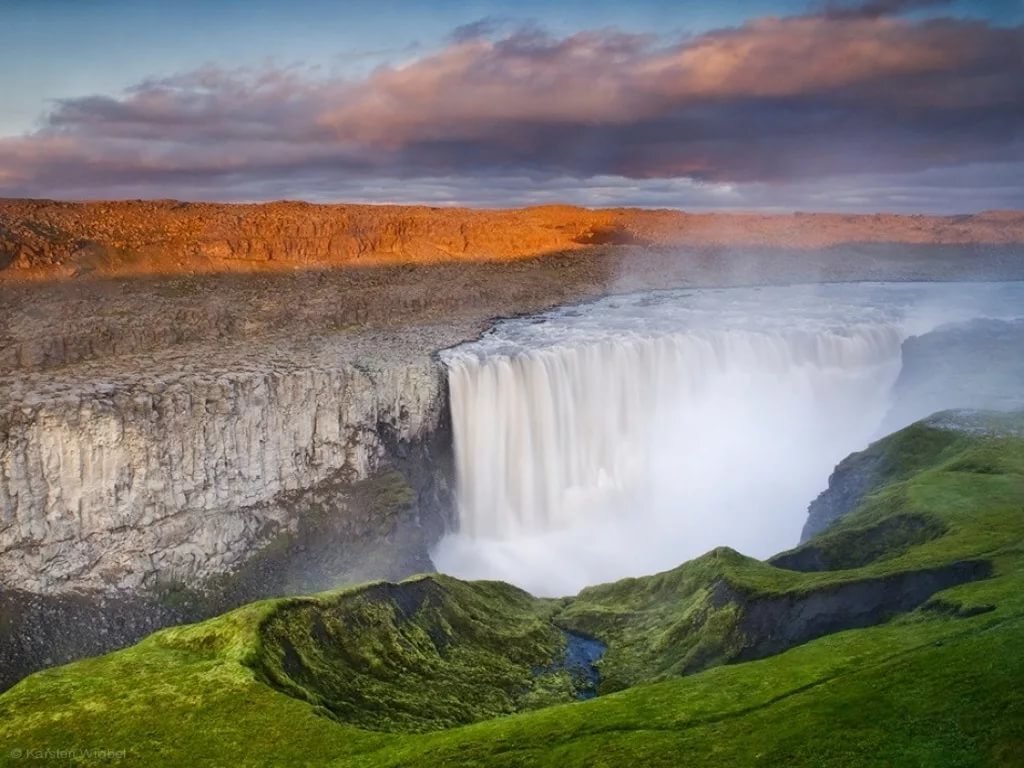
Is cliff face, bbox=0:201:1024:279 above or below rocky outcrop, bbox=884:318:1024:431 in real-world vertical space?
above

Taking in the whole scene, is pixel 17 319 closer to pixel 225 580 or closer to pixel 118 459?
pixel 118 459

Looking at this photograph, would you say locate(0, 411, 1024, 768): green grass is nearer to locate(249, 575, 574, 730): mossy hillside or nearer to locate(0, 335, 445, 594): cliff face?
locate(249, 575, 574, 730): mossy hillside

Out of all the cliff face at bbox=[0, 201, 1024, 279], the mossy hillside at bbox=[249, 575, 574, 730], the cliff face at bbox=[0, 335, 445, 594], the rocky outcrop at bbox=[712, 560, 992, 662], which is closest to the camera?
the mossy hillside at bbox=[249, 575, 574, 730]

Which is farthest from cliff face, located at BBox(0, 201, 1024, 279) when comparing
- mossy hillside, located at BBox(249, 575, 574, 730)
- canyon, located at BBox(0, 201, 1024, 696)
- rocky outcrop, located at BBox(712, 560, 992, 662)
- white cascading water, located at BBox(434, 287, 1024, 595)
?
rocky outcrop, located at BBox(712, 560, 992, 662)

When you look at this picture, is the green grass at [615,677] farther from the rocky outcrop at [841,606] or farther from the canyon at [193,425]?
the canyon at [193,425]

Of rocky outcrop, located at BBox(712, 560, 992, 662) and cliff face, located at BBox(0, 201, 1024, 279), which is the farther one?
cliff face, located at BBox(0, 201, 1024, 279)

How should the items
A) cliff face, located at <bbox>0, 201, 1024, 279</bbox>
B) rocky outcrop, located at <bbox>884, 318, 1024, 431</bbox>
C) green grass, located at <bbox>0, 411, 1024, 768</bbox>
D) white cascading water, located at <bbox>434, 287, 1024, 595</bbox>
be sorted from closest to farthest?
green grass, located at <bbox>0, 411, 1024, 768</bbox> < rocky outcrop, located at <bbox>884, 318, 1024, 431</bbox> < white cascading water, located at <bbox>434, 287, 1024, 595</bbox> < cliff face, located at <bbox>0, 201, 1024, 279</bbox>
